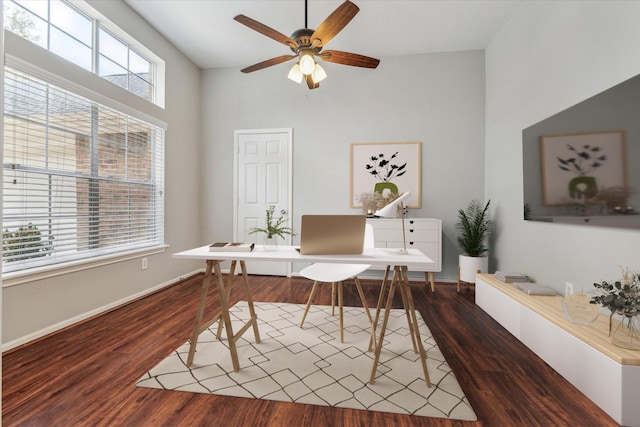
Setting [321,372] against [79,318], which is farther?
[79,318]

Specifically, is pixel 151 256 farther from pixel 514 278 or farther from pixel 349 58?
pixel 514 278

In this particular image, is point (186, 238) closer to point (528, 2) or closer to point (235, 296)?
point (235, 296)

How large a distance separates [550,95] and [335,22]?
1.95 meters

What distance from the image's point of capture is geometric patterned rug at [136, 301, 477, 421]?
5.23 feet

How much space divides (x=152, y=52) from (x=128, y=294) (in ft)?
8.91

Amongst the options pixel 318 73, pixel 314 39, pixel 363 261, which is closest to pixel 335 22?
pixel 314 39

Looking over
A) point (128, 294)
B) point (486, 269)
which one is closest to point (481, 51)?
point (486, 269)

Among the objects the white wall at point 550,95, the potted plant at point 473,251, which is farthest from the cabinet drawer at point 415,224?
the white wall at point 550,95

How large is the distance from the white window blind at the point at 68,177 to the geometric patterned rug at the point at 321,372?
1.42m

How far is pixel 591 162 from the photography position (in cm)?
204

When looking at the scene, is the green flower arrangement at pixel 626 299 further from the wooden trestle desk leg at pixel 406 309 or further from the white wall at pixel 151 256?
the white wall at pixel 151 256

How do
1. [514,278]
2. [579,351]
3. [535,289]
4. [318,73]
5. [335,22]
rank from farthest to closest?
1. [514,278]
2. [535,289]
3. [318,73]
4. [335,22]
5. [579,351]

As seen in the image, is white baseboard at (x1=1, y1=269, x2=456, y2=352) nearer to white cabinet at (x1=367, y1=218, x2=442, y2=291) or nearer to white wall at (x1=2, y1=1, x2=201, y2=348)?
white wall at (x1=2, y1=1, x2=201, y2=348)

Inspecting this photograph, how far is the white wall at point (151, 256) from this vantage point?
2.24 meters
